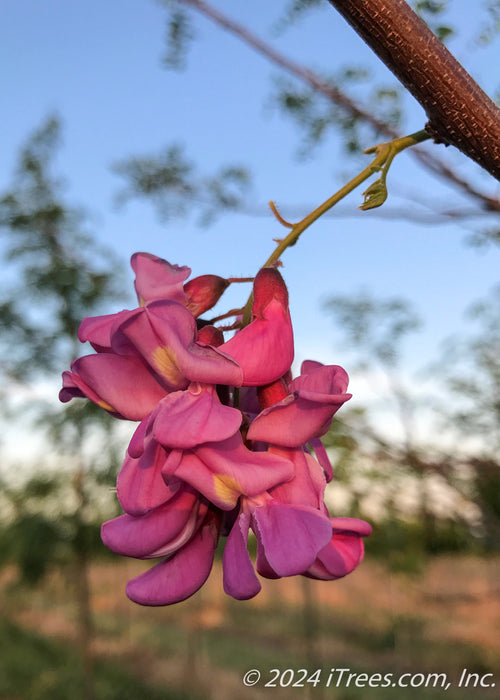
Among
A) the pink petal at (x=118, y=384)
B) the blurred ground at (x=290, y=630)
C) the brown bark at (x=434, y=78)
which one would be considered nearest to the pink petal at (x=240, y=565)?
the pink petal at (x=118, y=384)

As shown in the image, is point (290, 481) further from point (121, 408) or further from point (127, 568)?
point (127, 568)

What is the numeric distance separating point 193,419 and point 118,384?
0.25ft

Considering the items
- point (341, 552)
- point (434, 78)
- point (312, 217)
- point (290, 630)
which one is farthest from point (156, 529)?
point (290, 630)

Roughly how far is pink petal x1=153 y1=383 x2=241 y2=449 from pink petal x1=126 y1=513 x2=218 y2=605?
3.6 inches

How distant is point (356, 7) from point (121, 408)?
1.04 feet

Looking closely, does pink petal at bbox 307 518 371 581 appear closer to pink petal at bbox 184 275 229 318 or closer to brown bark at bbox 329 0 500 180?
pink petal at bbox 184 275 229 318

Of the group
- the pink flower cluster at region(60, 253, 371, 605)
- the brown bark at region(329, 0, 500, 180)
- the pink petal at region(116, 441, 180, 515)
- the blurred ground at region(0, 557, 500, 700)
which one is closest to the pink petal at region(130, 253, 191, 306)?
the pink flower cluster at region(60, 253, 371, 605)

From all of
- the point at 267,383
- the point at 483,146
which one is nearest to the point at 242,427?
the point at 267,383

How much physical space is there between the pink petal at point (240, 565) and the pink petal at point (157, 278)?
0.16 meters

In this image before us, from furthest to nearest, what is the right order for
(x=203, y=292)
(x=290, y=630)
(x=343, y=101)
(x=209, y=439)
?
(x=290, y=630)
(x=343, y=101)
(x=203, y=292)
(x=209, y=439)

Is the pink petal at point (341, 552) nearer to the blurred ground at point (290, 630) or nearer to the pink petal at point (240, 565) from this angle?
the pink petal at point (240, 565)

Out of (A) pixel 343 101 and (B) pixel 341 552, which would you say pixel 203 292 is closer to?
(B) pixel 341 552

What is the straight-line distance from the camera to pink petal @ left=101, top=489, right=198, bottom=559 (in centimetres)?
44

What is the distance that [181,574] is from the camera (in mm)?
454
